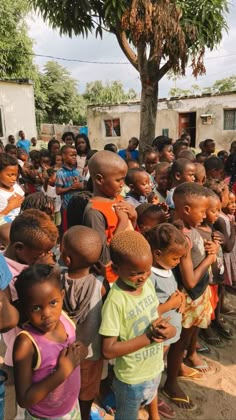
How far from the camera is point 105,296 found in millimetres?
1723

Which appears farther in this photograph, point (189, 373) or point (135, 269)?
point (189, 373)

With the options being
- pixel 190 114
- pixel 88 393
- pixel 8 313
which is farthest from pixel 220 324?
pixel 190 114

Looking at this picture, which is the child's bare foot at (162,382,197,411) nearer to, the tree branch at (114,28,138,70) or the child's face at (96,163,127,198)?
the child's face at (96,163,127,198)

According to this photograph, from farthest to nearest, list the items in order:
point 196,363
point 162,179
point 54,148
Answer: point 54,148, point 162,179, point 196,363

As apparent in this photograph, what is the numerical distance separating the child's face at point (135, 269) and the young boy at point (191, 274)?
0.50 metres

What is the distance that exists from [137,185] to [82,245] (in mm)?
1345

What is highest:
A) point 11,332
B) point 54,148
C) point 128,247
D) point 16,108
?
point 16,108

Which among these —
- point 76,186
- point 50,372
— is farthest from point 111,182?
point 76,186

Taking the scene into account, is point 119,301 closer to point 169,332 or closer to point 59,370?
point 169,332

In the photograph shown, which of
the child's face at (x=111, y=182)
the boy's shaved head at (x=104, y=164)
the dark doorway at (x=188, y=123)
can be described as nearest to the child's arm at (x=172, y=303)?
the child's face at (x=111, y=182)

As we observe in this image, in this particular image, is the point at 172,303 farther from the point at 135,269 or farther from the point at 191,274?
the point at 135,269

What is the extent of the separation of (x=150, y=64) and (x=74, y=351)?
654cm

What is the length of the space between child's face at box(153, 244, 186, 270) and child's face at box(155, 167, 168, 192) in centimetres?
159

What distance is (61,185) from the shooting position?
4.12m
